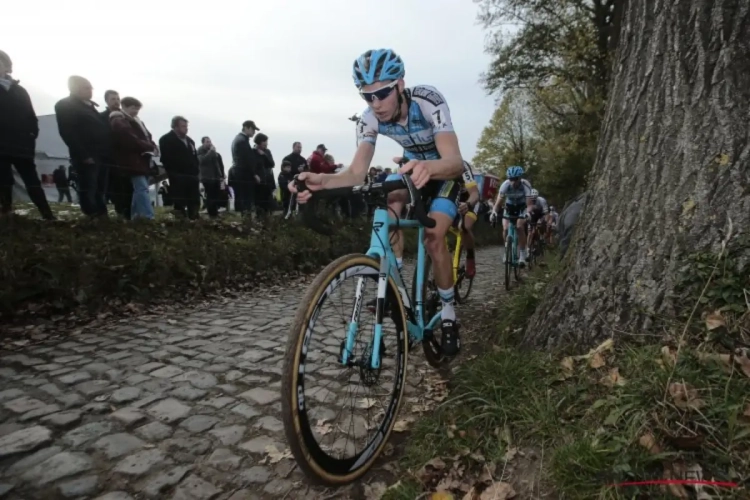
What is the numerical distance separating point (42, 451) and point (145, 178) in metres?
6.36

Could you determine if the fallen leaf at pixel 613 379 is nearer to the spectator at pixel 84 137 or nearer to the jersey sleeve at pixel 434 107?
the jersey sleeve at pixel 434 107

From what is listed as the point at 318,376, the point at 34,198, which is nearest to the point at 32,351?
the point at 318,376

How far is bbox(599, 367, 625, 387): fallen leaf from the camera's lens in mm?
2191

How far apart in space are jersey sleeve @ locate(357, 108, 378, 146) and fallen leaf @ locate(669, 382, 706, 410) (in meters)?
2.51

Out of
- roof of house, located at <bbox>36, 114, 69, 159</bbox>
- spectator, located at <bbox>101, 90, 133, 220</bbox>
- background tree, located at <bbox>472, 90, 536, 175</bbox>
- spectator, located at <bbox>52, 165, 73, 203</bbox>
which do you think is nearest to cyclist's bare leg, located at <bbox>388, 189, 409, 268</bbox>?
spectator, located at <bbox>101, 90, 133, 220</bbox>

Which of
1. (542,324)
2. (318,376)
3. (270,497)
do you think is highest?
(542,324)

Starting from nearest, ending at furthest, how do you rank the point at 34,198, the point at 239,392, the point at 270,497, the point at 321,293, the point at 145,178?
the point at 321,293, the point at 270,497, the point at 239,392, the point at 34,198, the point at 145,178

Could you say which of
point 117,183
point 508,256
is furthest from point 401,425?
point 117,183

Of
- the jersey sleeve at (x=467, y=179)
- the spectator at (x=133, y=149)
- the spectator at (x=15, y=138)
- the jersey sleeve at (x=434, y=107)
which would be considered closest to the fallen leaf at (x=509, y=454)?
the jersey sleeve at (x=434, y=107)

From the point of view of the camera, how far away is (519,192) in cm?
926

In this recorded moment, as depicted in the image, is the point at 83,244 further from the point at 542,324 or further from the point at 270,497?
the point at 542,324

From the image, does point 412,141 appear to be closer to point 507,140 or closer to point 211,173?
point 211,173

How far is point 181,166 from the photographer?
875 cm

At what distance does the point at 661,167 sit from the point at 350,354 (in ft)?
7.03
